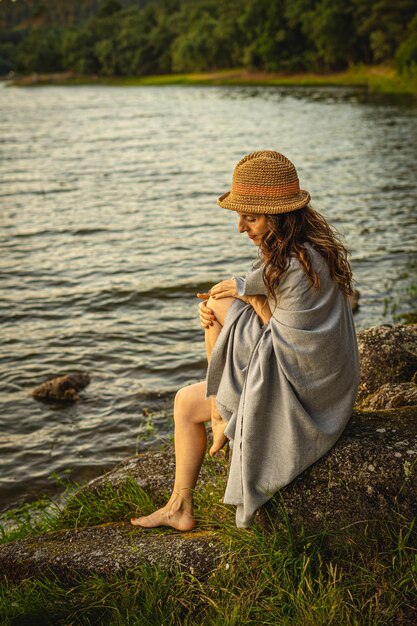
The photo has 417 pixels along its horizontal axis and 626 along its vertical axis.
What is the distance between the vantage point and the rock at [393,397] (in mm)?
4434

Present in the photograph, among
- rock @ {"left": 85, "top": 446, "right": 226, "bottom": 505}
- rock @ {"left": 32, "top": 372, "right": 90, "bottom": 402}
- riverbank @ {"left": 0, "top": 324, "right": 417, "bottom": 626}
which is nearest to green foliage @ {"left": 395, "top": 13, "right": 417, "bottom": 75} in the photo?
rock @ {"left": 32, "top": 372, "right": 90, "bottom": 402}

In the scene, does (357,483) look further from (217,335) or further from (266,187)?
(266,187)

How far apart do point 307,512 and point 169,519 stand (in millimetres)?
957

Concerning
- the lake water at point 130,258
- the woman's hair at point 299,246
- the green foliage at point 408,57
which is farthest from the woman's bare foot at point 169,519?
the green foliage at point 408,57

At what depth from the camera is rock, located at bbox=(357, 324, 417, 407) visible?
526 centimetres

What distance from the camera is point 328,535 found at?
338 centimetres

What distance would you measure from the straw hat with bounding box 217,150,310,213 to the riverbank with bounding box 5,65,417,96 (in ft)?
154

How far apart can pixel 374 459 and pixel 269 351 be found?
29.2 inches

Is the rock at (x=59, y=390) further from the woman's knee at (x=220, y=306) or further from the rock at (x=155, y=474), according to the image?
the woman's knee at (x=220, y=306)

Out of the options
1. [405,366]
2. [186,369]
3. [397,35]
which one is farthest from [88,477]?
[397,35]

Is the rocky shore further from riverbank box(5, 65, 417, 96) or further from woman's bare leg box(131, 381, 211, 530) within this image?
riverbank box(5, 65, 417, 96)

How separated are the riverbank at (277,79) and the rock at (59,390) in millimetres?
43830

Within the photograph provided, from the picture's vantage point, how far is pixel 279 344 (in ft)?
11.2

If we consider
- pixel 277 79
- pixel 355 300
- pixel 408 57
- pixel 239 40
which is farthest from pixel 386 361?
pixel 239 40
